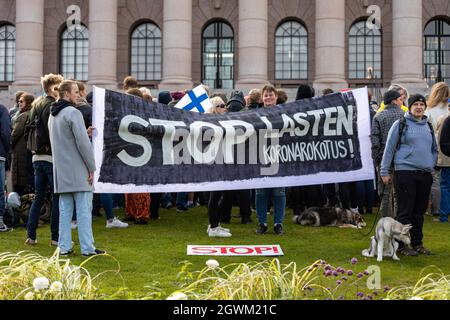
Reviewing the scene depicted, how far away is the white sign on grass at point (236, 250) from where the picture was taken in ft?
35.4

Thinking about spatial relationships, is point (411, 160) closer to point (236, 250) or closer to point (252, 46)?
point (236, 250)

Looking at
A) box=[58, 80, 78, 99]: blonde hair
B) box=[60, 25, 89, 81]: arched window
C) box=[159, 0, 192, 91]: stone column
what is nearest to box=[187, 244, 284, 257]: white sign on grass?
box=[58, 80, 78, 99]: blonde hair

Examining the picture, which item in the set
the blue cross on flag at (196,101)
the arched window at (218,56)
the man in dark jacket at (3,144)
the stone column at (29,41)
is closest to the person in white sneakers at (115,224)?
the man in dark jacket at (3,144)

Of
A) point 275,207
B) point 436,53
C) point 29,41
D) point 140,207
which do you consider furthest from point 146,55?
point 275,207

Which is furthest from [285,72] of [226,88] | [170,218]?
[170,218]

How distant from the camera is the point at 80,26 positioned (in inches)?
1465

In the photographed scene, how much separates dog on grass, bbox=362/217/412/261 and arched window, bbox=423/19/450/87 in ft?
85.5

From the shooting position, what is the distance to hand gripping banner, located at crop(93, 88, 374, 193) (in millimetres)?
12328

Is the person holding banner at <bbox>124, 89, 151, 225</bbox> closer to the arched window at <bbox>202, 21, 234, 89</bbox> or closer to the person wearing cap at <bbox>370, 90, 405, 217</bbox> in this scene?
the person wearing cap at <bbox>370, 90, 405, 217</bbox>

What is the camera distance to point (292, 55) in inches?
1411

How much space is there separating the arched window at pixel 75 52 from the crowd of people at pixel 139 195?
22220 millimetres

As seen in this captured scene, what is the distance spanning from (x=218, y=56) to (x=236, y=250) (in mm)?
26147

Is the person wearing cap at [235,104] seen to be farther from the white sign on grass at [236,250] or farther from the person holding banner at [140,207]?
the white sign on grass at [236,250]

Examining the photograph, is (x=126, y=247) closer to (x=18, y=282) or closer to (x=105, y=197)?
(x=105, y=197)
